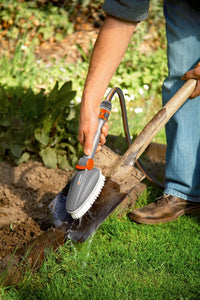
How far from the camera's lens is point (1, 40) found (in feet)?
17.4

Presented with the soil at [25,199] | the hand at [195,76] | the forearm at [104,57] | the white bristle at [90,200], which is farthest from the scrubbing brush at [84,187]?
the hand at [195,76]

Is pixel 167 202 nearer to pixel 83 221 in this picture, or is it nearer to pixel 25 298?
pixel 83 221

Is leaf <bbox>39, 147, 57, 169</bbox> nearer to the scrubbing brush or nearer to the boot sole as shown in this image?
the boot sole

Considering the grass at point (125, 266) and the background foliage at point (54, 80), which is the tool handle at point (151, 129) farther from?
the background foliage at point (54, 80)

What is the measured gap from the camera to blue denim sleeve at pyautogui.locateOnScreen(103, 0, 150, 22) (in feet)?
6.26

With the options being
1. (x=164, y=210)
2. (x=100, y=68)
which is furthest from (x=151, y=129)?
(x=164, y=210)

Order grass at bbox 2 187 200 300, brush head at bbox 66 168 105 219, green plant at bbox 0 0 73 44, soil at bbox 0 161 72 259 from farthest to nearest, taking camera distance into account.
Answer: green plant at bbox 0 0 73 44
soil at bbox 0 161 72 259
brush head at bbox 66 168 105 219
grass at bbox 2 187 200 300

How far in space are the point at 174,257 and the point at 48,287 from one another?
73 cm

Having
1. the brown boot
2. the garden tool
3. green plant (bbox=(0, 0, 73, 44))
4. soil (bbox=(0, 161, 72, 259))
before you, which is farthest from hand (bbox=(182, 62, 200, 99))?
green plant (bbox=(0, 0, 73, 44))

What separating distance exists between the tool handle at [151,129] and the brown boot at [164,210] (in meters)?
0.44

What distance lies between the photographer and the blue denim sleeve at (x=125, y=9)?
1.91m

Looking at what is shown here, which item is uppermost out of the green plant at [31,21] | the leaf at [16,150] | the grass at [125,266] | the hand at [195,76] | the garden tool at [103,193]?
the hand at [195,76]

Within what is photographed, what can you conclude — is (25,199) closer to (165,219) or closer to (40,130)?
(40,130)

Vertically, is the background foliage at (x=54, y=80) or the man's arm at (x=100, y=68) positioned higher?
the man's arm at (x=100, y=68)
